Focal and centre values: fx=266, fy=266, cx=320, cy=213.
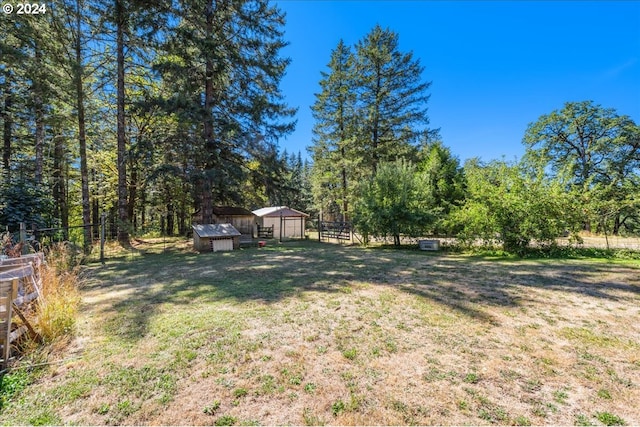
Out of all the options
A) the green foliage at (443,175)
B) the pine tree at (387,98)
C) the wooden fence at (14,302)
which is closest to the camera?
the wooden fence at (14,302)

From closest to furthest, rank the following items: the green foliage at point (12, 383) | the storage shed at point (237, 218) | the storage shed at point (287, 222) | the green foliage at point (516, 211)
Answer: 1. the green foliage at point (12, 383)
2. the green foliage at point (516, 211)
3. the storage shed at point (237, 218)
4. the storage shed at point (287, 222)

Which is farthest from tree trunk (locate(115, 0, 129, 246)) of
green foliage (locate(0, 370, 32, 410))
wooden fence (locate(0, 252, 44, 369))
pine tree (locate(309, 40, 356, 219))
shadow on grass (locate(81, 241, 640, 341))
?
pine tree (locate(309, 40, 356, 219))

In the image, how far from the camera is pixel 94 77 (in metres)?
13.0

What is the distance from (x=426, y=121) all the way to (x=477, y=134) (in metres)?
6.20

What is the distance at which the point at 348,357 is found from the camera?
286 centimetres

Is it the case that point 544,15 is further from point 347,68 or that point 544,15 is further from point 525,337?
point 347,68

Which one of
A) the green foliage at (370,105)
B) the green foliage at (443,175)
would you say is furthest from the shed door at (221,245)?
the green foliage at (443,175)

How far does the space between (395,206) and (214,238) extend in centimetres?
814

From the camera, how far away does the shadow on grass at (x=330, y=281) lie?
458 cm

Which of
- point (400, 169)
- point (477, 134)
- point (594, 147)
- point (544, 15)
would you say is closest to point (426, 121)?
point (477, 134)

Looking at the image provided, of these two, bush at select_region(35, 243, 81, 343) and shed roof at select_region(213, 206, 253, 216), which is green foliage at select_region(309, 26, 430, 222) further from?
bush at select_region(35, 243, 81, 343)

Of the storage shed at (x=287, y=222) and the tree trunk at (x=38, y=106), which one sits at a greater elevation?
the tree trunk at (x=38, y=106)

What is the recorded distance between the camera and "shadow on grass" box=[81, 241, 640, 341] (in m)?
4.58

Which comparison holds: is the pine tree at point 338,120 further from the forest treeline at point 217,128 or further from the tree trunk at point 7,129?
the tree trunk at point 7,129
